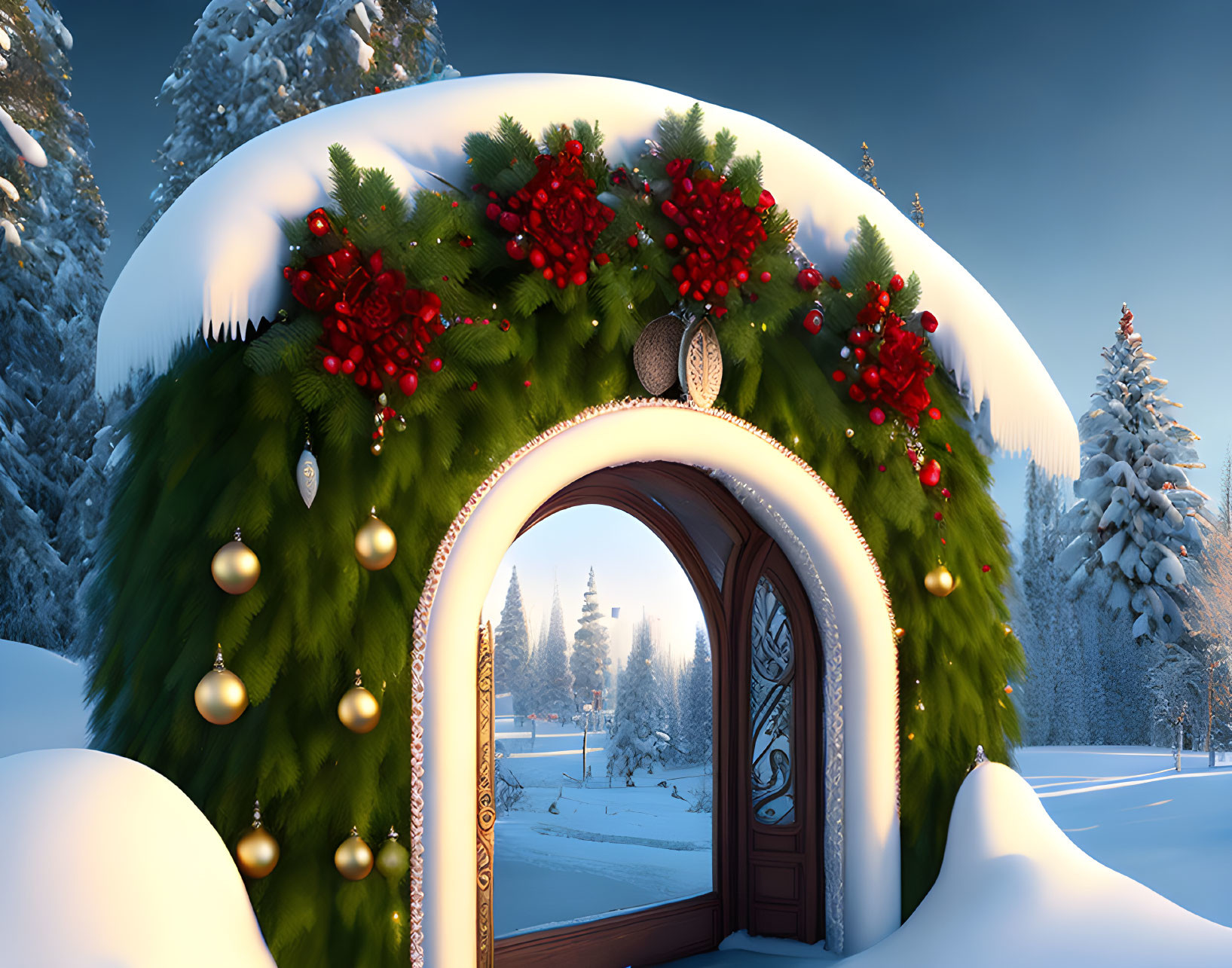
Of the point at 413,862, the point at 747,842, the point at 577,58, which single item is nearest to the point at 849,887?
the point at 747,842

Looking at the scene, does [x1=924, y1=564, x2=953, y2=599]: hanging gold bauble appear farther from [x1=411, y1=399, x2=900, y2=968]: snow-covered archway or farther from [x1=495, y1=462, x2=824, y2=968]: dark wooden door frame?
[x1=495, y1=462, x2=824, y2=968]: dark wooden door frame

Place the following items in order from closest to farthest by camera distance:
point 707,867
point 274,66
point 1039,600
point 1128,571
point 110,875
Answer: point 110,875 < point 707,867 < point 274,66 < point 1128,571 < point 1039,600

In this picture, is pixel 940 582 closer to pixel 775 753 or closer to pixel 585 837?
pixel 775 753

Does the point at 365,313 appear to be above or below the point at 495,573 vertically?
above

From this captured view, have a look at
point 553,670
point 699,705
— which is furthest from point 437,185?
point 699,705

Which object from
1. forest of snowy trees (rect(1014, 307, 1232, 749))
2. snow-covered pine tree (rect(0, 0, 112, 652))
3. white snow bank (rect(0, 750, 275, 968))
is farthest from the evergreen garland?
forest of snowy trees (rect(1014, 307, 1232, 749))

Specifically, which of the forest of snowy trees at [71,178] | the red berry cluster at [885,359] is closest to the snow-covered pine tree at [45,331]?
the forest of snowy trees at [71,178]

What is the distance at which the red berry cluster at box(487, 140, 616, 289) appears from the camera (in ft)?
10.00

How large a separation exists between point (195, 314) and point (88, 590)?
1.10 m

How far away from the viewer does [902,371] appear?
3.71m

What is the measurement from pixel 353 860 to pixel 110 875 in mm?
676

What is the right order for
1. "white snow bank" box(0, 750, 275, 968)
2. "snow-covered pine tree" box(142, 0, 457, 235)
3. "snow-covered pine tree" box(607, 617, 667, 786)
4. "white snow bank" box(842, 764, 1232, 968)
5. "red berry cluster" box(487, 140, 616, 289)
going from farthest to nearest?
"snow-covered pine tree" box(142, 0, 457, 235) → "snow-covered pine tree" box(607, 617, 667, 786) → "red berry cluster" box(487, 140, 616, 289) → "white snow bank" box(842, 764, 1232, 968) → "white snow bank" box(0, 750, 275, 968)

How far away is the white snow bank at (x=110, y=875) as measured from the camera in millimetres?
2121

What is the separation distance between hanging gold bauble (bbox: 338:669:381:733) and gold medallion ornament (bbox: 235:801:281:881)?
0.33m
